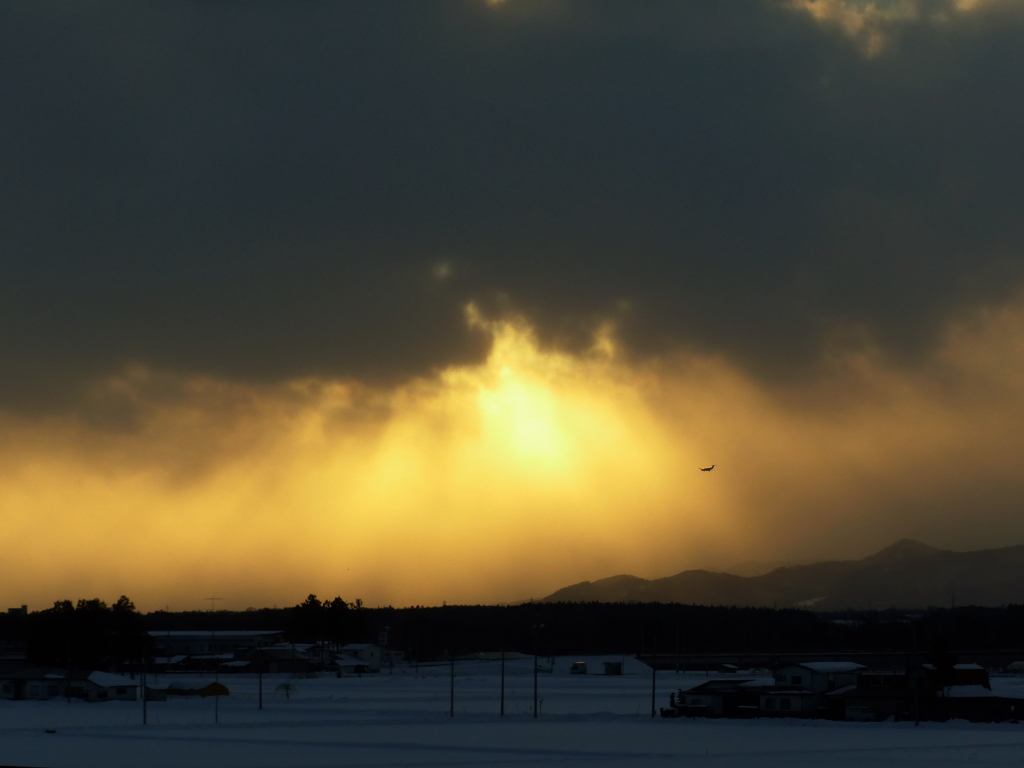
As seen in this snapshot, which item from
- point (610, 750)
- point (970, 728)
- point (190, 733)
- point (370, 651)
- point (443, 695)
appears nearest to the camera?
point (610, 750)

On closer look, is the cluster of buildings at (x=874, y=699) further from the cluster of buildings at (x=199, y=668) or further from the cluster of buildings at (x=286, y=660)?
the cluster of buildings at (x=286, y=660)

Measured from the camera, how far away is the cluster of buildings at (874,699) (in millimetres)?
78812

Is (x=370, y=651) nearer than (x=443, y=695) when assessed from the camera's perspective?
No

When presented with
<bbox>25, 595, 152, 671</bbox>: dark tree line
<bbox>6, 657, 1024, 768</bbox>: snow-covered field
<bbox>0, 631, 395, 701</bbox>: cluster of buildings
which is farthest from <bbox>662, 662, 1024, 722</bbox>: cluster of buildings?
<bbox>25, 595, 152, 671</bbox>: dark tree line

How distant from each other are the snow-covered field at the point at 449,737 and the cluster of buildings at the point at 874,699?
13.2 feet

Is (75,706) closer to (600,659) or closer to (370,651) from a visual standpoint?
(370,651)

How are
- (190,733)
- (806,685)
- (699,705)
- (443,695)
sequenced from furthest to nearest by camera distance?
(443,695)
(806,685)
(699,705)
(190,733)

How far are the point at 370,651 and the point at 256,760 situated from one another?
134 metres

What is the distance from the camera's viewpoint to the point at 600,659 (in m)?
196

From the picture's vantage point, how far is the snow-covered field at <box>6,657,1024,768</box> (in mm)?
50469

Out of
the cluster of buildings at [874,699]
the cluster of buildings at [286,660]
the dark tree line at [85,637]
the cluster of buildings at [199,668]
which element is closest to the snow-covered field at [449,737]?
the cluster of buildings at [874,699]

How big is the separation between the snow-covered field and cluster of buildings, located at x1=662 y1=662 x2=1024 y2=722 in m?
4.03

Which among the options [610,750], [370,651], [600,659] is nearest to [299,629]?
[370,651]

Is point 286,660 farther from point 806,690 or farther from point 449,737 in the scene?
point 449,737
